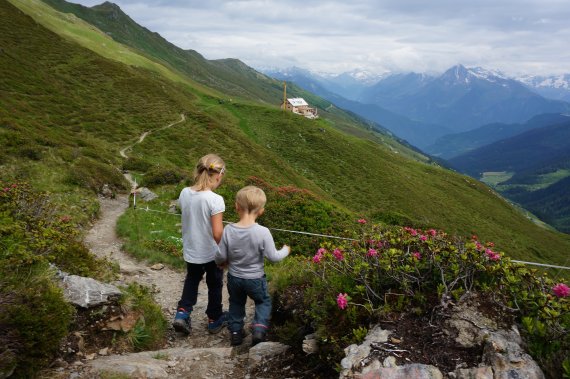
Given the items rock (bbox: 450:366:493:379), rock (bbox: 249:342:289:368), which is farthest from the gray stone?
rock (bbox: 249:342:289:368)

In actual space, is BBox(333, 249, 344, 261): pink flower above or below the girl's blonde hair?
below

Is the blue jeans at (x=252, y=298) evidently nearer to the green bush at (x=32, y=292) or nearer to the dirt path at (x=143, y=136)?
the green bush at (x=32, y=292)

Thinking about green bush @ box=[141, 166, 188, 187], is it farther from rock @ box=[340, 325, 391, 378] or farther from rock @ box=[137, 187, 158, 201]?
rock @ box=[340, 325, 391, 378]

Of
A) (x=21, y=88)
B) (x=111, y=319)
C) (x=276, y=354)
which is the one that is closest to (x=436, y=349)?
(x=276, y=354)

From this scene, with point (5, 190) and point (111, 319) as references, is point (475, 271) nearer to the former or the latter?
point (111, 319)

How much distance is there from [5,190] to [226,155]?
33.4 metres

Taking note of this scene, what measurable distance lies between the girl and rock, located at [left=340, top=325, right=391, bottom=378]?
289 centimetres

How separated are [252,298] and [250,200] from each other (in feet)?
5.42

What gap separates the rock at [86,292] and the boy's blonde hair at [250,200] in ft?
8.48

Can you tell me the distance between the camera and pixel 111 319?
618 cm

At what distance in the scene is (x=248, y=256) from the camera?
6176 mm

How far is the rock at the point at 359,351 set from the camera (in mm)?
4230

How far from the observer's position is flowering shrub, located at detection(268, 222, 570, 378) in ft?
14.7

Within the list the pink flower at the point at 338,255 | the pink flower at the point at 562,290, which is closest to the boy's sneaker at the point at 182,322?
the pink flower at the point at 338,255
